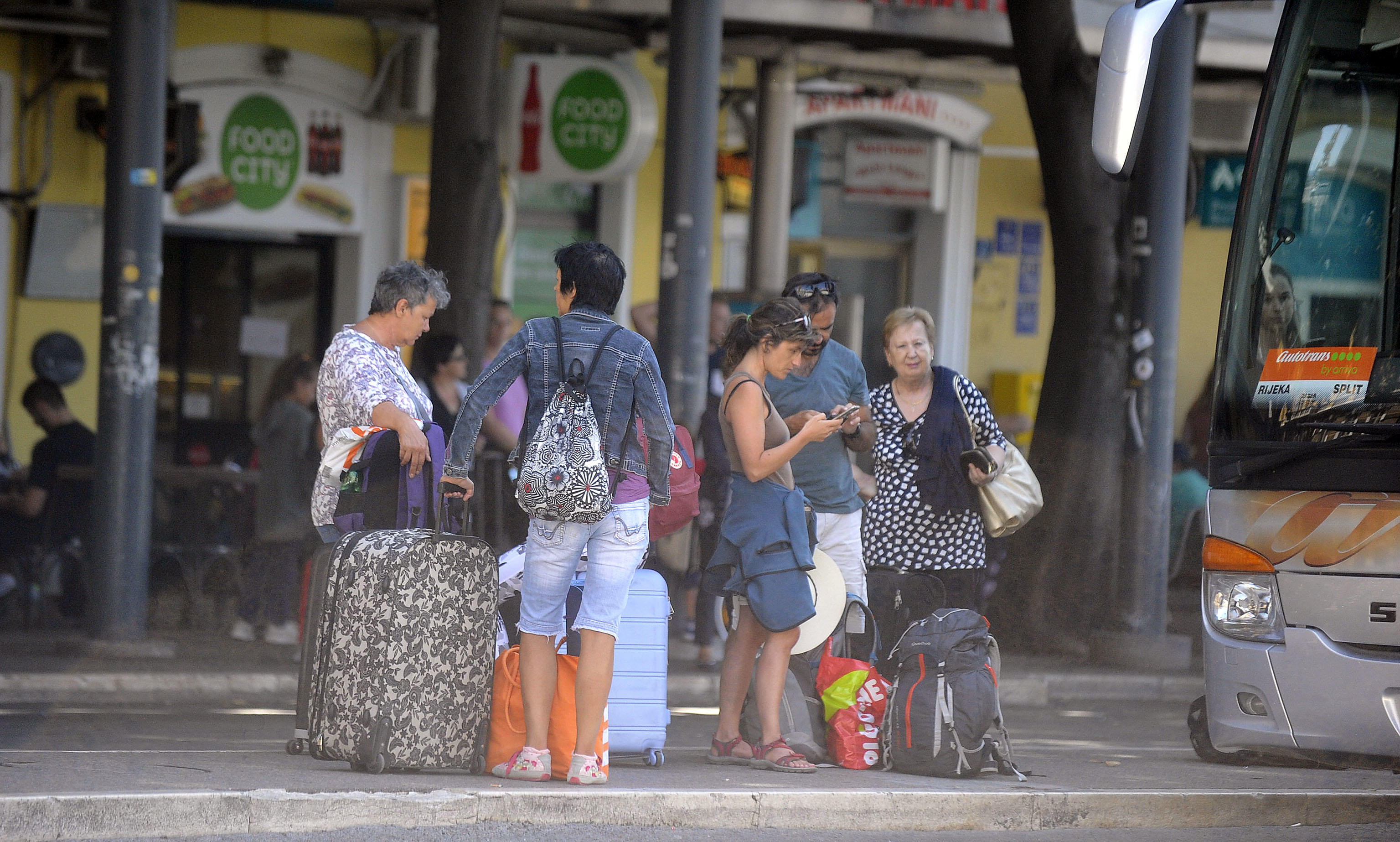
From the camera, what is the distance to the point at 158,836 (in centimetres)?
546

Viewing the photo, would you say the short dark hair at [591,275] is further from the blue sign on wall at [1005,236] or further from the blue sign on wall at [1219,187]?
the blue sign on wall at [1219,187]

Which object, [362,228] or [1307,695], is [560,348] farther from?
[362,228]

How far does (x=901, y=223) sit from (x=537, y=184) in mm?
3995

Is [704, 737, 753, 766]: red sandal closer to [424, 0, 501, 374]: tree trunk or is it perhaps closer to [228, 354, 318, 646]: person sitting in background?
[228, 354, 318, 646]: person sitting in background

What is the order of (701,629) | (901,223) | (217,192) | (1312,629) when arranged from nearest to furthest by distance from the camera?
(1312,629)
(701,629)
(217,192)
(901,223)

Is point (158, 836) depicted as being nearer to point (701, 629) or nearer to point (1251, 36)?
point (701, 629)

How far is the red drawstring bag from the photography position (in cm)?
678

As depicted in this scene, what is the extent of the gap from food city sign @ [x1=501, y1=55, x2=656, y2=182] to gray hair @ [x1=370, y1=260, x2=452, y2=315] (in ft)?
25.9

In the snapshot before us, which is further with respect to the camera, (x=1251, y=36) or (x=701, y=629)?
(x=1251, y=36)

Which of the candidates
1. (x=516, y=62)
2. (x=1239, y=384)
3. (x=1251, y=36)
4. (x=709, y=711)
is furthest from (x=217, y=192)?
(x=1239, y=384)

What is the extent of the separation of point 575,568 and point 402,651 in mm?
643

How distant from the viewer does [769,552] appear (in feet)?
21.6

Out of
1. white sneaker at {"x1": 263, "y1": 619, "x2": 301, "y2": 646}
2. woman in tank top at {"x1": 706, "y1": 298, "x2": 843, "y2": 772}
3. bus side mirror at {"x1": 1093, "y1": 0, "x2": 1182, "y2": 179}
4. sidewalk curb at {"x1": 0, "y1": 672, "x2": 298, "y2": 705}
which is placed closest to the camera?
bus side mirror at {"x1": 1093, "y1": 0, "x2": 1182, "y2": 179}

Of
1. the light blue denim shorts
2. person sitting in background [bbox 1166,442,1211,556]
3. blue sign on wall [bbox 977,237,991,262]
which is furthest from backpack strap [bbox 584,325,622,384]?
blue sign on wall [bbox 977,237,991,262]
